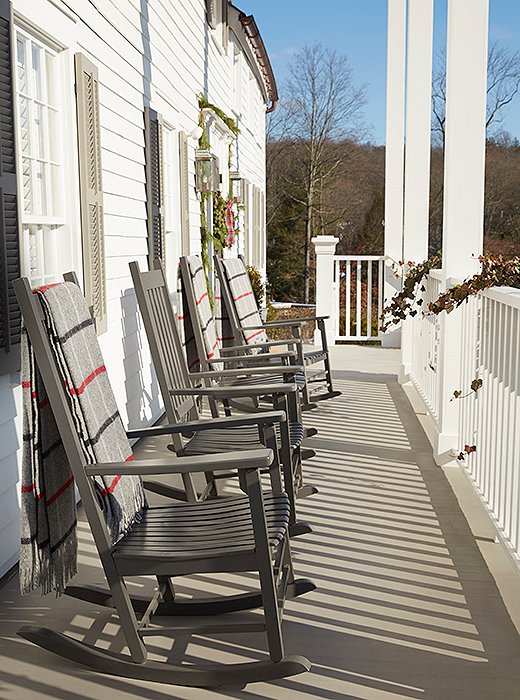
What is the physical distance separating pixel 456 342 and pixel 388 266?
12.6 feet

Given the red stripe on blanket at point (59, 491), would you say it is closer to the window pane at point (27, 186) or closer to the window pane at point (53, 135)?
the window pane at point (27, 186)

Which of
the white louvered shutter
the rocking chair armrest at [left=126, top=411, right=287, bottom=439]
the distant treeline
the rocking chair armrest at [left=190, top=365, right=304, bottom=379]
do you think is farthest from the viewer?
the distant treeline

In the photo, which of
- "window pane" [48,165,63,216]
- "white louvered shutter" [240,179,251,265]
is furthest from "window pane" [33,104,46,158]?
"white louvered shutter" [240,179,251,265]

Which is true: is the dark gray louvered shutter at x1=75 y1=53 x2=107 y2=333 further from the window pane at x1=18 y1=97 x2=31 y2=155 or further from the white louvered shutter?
the white louvered shutter

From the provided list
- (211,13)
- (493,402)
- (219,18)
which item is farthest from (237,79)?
(493,402)

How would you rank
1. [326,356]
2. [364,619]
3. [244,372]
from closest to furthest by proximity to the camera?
[364,619] < [244,372] < [326,356]

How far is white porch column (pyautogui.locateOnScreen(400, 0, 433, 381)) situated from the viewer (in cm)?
636

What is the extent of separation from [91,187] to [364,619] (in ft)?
7.93

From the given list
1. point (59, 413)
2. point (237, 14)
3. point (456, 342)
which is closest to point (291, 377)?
point (456, 342)

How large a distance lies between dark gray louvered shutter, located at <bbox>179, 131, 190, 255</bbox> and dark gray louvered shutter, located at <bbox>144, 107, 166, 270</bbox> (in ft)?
2.52

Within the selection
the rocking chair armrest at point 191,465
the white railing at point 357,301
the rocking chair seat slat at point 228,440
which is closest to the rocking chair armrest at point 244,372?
the rocking chair seat slat at point 228,440

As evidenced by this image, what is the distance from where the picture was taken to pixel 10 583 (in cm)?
306

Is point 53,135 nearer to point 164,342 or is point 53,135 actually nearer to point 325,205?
point 164,342

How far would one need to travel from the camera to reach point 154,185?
5875 millimetres
